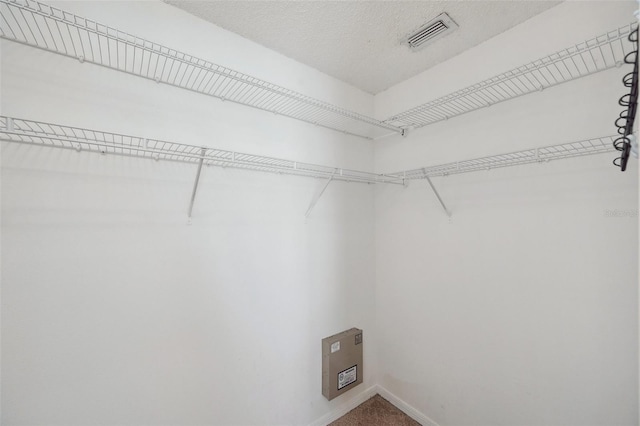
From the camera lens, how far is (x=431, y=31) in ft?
5.24

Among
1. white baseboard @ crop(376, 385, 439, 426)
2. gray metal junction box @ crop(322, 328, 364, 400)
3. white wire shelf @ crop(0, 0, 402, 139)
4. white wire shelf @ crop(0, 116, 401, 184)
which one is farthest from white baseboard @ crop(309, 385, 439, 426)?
white wire shelf @ crop(0, 0, 402, 139)

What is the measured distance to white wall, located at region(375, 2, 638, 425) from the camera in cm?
125

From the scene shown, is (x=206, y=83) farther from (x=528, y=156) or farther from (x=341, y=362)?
(x=341, y=362)

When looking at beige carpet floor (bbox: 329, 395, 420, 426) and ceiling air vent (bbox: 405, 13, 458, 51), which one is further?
beige carpet floor (bbox: 329, 395, 420, 426)

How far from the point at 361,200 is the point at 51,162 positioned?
1.80 m

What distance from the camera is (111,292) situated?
1244mm

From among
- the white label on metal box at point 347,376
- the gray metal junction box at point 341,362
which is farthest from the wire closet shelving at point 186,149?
the white label on metal box at point 347,376

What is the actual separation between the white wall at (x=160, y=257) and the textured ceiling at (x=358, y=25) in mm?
117

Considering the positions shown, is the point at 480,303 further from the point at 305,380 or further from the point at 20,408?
the point at 20,408

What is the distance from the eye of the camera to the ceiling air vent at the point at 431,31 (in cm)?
151

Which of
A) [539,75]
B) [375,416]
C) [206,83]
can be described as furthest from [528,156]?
[375,416]

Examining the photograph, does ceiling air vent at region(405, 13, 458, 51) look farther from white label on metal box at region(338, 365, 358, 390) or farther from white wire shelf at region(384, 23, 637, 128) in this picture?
white label on metal box at region(338, 365, 358, 390)

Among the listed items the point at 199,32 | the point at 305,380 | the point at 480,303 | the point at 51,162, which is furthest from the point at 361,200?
the point at 51,162

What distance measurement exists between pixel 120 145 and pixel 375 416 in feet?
7.56
